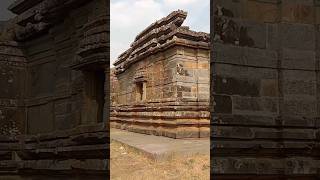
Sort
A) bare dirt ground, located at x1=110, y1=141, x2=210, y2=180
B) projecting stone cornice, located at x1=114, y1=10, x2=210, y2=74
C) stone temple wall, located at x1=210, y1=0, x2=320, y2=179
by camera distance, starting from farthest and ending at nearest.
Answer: projecting stone cornice, located at x1=114, y1=10, x2=210, y2=74 → bare dirt ground, located at x1=110, y1=141, x2=210, y2=180 → stone temple wall, located at x1=210, y1=0, x2=320, y2=179

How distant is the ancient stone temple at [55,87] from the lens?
5051 mm

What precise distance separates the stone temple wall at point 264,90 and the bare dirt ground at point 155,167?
16.1 ft

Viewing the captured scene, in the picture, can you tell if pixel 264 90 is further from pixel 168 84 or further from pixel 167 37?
pixel 167 37

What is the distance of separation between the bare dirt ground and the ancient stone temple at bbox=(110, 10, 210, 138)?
1.84 m

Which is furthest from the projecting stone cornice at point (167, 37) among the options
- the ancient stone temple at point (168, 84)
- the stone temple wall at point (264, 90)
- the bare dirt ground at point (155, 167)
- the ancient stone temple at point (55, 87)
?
the stone temple wall at point (264, 90)

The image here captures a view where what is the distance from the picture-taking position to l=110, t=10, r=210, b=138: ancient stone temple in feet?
43.4

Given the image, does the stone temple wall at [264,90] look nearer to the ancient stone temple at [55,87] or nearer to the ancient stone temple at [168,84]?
the ancient stone temple at [55,87]

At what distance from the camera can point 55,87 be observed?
5.77m

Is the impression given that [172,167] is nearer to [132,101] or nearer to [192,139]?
[192,139]

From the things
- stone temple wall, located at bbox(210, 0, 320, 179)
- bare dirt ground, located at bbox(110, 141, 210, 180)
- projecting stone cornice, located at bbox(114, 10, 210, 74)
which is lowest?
bare dirt ground, located at bbox(110, 141, 210, 180)

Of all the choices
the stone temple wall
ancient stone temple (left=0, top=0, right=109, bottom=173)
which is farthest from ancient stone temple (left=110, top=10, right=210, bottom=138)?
the stone temple wall

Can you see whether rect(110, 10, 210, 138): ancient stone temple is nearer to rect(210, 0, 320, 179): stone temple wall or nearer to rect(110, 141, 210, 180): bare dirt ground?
rect(110, 141, 210, 180): bare dirt ground

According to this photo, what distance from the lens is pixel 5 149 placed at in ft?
19.2

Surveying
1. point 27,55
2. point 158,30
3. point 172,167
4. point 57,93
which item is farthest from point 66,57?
point 158,30
